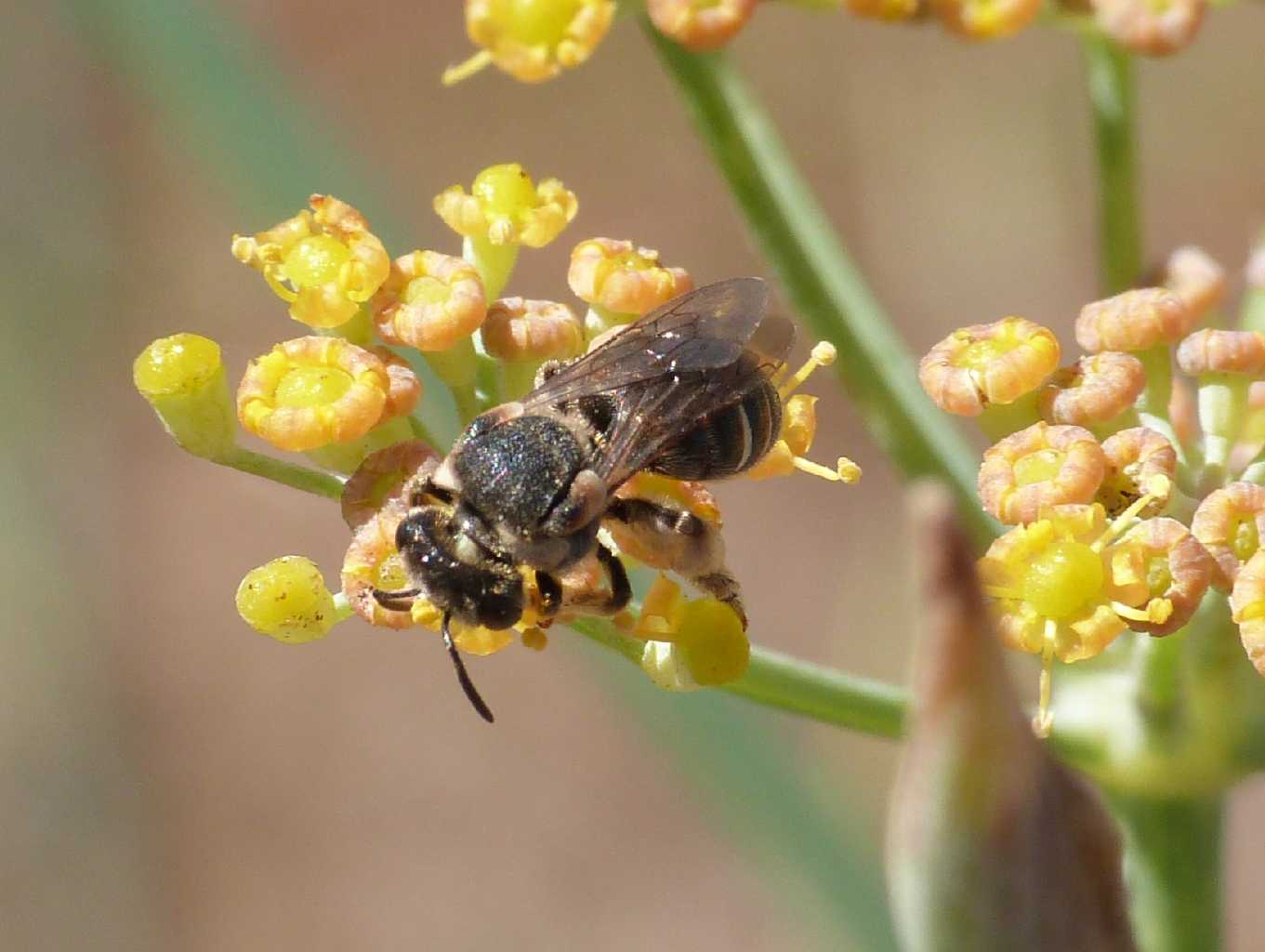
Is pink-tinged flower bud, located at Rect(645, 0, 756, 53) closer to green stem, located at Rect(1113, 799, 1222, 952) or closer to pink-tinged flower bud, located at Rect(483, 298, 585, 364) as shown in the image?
pink-tinged flower bud, located at Rect(483, 298, 585, 364)

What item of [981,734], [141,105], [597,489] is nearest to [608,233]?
[141,105]

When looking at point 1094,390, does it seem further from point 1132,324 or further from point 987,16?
point 987,16

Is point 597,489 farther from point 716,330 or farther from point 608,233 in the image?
point 608,233

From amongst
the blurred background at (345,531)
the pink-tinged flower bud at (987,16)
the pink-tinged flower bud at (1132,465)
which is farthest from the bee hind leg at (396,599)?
the blurred background at (345,531)

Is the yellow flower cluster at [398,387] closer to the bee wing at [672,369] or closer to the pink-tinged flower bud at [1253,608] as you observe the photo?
the bee wing at [672,369]

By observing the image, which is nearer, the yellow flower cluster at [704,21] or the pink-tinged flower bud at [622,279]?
the pink-tinged flower bud at [622,279]

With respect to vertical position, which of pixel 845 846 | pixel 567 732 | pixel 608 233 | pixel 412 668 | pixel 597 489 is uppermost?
pixel 597 489

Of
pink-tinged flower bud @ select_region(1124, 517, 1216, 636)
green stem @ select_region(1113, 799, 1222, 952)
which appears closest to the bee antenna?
pink-tinged flower bud @ select_region(1124, 517, 1216, 636)

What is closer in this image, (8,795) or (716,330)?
(716,330)
